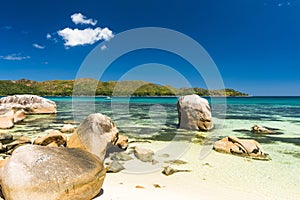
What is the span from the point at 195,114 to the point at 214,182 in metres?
8.45

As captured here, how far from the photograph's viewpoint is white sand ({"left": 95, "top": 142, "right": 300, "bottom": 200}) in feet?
16.3

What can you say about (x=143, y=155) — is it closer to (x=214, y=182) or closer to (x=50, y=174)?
(x=214, y=182)

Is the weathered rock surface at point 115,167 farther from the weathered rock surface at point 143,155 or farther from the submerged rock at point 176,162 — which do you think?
the submerged rock at point 176,162

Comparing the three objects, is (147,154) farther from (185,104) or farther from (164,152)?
(185,104)

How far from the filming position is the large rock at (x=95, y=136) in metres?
7.23

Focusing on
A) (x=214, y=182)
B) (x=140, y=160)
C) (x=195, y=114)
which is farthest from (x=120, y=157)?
(x=195, y=114)

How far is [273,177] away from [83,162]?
525 cm

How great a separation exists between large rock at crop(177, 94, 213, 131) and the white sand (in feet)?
20.4

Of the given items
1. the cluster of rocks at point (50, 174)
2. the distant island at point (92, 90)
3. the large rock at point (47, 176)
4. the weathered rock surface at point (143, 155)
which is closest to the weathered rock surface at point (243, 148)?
the weathered rock surface at point (143, 155)

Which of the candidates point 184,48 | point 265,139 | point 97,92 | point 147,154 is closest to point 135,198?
point 147,154

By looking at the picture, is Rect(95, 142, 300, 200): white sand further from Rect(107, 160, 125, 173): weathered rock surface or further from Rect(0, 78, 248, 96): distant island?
Rect(0, 78, 248, 96): distant island

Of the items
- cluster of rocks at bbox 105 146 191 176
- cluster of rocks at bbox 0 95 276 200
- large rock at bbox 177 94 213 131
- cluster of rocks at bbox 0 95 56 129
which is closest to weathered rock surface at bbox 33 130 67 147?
cluster of rocks at bbox 0 95 276 200

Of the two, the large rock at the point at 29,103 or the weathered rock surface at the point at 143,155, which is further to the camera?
the large rock at the point at 29,103

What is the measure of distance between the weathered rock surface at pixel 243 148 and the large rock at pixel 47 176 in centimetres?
585
